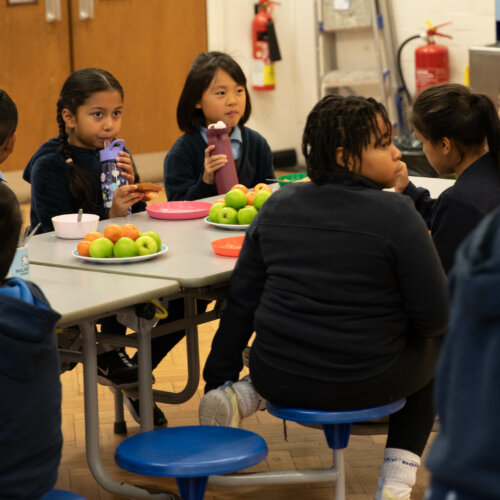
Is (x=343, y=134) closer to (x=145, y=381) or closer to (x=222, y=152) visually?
(x=145, y=381)

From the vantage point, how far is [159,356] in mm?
2992

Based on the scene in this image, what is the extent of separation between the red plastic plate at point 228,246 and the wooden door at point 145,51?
441 centimetres

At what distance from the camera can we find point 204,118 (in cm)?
328

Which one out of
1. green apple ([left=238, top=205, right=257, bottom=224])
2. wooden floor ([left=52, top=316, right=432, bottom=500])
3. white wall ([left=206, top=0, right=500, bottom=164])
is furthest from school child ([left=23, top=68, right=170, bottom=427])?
white wall ([left=206, top=0, right=500, bottom=164])

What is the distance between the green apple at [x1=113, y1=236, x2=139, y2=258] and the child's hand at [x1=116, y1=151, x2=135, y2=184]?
1.83 feet

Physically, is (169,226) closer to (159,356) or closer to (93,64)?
(159,356)

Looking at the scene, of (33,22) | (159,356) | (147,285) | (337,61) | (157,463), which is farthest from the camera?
(337,61)

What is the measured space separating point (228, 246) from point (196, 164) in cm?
99

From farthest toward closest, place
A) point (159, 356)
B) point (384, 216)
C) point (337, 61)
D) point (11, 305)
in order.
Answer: point (337, 61), point (159, 356), point (384, 216), point (11, 305)

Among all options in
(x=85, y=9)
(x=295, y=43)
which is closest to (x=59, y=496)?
(x=85, y=9)

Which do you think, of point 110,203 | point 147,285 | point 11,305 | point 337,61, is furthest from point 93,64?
point 11,305

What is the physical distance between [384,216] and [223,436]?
1.81 feet

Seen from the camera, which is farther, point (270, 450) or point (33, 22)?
point (33, 22)

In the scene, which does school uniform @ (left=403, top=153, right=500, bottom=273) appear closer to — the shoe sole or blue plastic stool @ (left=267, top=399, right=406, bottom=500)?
blue plastic stool @ (left=267, top=399, right=406, bottom=500)
